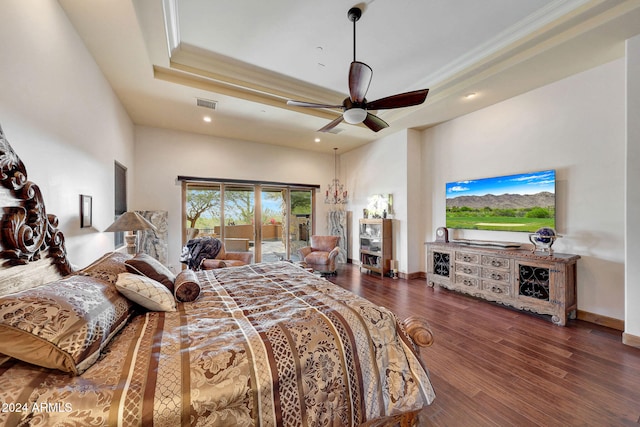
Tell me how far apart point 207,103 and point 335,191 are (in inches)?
148

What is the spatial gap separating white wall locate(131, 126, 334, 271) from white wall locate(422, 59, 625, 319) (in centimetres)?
441

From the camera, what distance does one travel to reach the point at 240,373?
106 cm

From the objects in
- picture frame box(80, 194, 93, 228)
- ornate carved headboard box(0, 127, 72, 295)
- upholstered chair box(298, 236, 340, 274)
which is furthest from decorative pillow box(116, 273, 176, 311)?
upholstered chair box(298, 236, 340, 274)

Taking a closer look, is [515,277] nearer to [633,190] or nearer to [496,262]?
[496,262]

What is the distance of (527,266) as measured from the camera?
313 cm

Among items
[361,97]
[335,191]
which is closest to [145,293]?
[361,97]

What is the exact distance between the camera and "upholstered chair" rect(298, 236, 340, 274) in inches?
200

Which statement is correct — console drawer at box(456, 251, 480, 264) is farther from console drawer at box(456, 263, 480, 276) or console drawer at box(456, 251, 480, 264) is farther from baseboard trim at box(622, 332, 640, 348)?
baseboard trim at box(622, 332, 640, 348)

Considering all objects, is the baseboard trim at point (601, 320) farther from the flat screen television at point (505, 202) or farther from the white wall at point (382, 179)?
the white wall at point (382, 179)

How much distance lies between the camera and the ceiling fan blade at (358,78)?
2141 mm

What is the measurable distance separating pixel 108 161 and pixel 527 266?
18.4ft

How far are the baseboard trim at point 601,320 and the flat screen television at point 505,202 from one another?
112 cm

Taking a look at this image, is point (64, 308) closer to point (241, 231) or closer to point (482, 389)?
point (482, 389)

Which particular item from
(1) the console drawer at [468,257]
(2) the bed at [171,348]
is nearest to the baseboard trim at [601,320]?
(1) the console drawer at [468,257]
